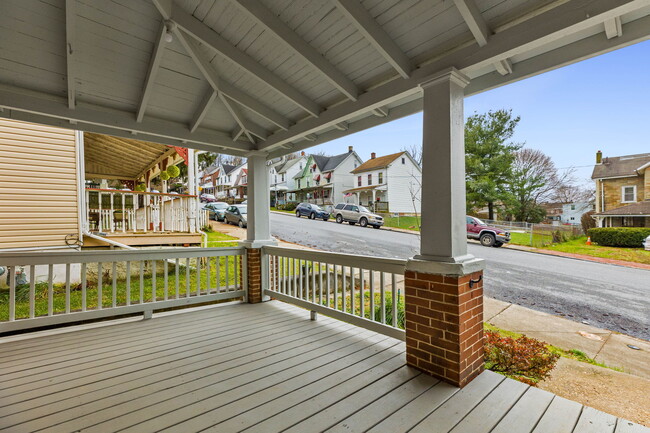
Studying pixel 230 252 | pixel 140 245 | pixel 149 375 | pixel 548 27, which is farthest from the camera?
pixel 140 245

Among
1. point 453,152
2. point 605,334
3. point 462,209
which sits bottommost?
point 605,334

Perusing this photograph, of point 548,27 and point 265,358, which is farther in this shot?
point 265,358

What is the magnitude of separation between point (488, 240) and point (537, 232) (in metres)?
1.44

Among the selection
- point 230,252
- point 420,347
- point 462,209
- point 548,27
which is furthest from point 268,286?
point 548,27

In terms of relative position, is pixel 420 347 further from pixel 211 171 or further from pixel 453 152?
pixel 211 171

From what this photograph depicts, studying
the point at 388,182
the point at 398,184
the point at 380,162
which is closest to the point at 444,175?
the point at 388,182

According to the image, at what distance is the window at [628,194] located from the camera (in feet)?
12.6

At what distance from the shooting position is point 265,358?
263cm

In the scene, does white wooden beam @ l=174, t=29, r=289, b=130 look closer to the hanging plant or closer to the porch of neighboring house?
the porch of neighboring house

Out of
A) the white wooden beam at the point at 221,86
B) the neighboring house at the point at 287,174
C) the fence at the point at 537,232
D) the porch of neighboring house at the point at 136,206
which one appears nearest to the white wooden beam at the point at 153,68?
the white wooden beam at the point at 221,86

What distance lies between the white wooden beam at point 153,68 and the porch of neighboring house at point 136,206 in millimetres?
3294

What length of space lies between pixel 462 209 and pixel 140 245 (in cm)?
656

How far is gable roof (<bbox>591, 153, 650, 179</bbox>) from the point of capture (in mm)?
3940

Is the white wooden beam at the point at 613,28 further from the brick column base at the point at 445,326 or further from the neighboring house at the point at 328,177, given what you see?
the neighboring house at the point at 328,177
